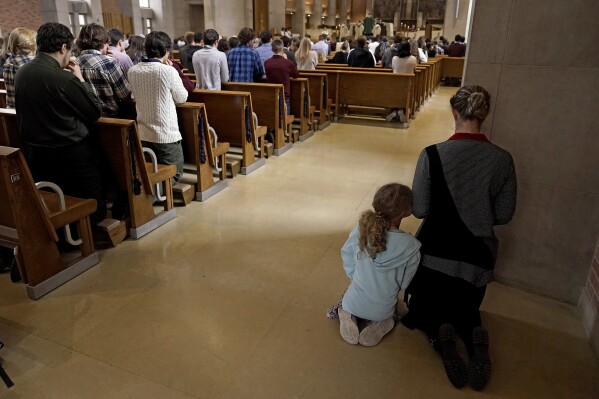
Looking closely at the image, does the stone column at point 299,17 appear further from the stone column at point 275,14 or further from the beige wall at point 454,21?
the beige wall at point 454,21

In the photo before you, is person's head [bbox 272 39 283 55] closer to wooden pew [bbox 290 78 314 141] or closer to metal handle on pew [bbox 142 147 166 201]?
wooden pew [bbox 290 78 314 141]

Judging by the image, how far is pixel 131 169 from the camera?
3.31m

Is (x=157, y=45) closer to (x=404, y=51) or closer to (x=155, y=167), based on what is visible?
(x=155, y=167)

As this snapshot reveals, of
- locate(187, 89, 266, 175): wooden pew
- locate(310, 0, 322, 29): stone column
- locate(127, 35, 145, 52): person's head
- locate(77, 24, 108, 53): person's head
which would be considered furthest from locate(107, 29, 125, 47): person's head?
locate(310, 0, 322, 29): stone column

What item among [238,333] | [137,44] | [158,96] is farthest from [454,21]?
[238,333]

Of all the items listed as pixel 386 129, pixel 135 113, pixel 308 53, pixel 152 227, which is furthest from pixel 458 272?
pixel 308 53

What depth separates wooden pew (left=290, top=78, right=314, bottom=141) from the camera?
6398 mm

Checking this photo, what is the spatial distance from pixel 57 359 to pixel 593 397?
2.56 m

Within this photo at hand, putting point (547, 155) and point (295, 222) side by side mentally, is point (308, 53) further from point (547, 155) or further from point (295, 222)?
point (547, 155)

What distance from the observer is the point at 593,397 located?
2043mm

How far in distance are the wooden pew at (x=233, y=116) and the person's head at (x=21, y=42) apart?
1.58m

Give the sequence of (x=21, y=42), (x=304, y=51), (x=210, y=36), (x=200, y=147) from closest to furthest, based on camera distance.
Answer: (x=21, y=42)
(x=200, y=147)
(x=210, y=36)
(x=304, y=51)

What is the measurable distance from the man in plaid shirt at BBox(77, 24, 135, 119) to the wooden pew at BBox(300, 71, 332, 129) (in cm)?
374

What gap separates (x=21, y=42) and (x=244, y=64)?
2.98 meters
